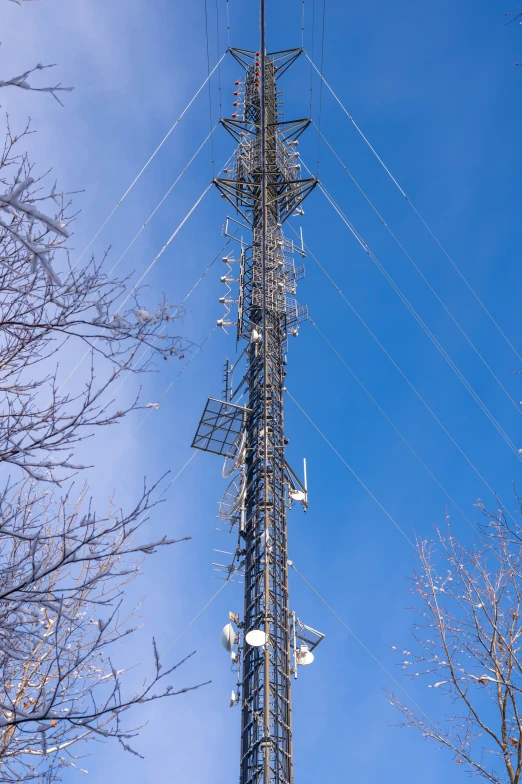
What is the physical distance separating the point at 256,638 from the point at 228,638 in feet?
3.30

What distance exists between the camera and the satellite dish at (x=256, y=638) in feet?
47.6

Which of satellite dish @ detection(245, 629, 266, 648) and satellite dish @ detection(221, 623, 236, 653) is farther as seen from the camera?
satellite dish @ detection(221, 623, 236, 653)

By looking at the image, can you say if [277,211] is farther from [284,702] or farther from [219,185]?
[284,702]

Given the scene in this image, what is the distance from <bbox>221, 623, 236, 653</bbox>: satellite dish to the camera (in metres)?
15.3

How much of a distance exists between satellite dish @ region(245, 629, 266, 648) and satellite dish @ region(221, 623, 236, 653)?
786 mm

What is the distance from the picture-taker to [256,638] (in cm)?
1455

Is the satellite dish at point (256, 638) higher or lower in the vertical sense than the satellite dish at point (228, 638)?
lower

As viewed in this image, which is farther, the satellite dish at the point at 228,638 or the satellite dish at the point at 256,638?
the satellite dish at the point at 228,638

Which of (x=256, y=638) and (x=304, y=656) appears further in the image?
(x=304, y=656)

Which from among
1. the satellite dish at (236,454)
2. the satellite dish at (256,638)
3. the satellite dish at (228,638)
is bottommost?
the satellite dish at (256,638)

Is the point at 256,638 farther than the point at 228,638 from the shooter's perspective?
No

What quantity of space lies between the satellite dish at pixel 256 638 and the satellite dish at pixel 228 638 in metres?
0.79

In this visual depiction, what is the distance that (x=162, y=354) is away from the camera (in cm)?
687

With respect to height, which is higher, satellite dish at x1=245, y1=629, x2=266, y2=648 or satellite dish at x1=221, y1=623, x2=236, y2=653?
satellite dish at x1=221, y1=623, x2=236, y2=653
